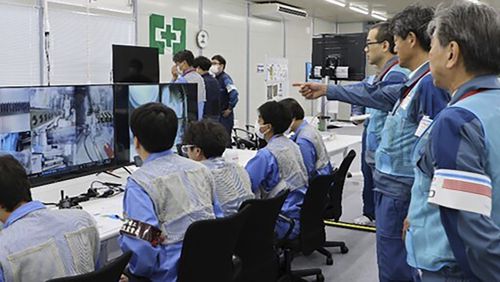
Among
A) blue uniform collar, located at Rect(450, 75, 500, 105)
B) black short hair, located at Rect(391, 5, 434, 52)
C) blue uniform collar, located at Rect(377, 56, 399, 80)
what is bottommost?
blue uniform collar, located at Rect(450, 75, 500, 105)

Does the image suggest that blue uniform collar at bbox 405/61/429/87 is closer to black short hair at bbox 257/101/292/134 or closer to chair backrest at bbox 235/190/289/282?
chair backrest at bbox 235/190/289/282

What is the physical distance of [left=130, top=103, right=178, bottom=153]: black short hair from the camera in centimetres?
194

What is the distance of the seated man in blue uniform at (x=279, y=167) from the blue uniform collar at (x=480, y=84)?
5.50 feet

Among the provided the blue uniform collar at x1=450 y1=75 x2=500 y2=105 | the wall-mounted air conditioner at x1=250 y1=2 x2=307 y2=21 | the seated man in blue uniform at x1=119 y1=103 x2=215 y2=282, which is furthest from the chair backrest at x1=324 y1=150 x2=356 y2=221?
the wall-mounted air conditioner at x1=250 y1=2 x2=307 y2=21

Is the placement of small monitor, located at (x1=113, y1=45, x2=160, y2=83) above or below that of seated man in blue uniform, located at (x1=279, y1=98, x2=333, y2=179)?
above

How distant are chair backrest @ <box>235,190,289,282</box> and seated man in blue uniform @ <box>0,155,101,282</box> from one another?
2.87 ft

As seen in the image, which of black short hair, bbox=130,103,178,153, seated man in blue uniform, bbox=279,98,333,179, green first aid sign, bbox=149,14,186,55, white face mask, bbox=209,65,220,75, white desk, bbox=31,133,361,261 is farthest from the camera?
green first aid sign, bbox=149,14,186,55

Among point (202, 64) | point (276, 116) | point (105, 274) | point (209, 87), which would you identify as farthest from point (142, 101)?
point (202, 64)

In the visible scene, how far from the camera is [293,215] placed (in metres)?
3.01

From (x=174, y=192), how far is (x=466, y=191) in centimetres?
106

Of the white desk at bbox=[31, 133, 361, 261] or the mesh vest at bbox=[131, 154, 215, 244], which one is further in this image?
the white desk at bbox=[31, 133, 361, 261]

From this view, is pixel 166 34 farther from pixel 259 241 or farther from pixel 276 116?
pixel 259 241

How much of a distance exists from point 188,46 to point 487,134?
23.3ft

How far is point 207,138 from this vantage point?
2.36 metres
